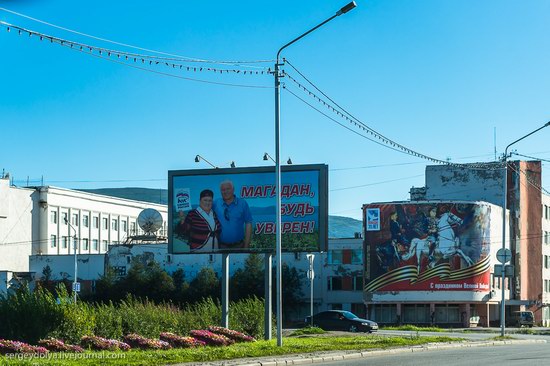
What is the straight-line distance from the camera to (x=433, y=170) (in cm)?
8956

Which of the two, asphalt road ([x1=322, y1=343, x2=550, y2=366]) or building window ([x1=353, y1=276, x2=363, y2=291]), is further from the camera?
building window ([x1=353, y1=276, x2=363, y2=291])

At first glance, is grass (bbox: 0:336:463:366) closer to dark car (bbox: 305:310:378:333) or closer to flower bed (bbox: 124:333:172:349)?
flower bed (bbox: 124:333:172:349)

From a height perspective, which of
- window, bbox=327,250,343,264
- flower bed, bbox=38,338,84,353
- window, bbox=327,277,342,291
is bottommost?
window, bbox=327,277,342,291

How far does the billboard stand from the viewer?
35188mm

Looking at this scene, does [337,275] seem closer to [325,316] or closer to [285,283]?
[285,283]

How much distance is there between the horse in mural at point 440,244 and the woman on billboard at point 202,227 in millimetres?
41128

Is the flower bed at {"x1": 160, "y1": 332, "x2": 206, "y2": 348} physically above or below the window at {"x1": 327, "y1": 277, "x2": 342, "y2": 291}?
above

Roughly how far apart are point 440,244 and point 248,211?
42.1 m

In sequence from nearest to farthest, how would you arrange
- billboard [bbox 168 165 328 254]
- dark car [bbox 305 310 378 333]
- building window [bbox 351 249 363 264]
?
billboard [bbox 168 165 328 254] → dark car [bbox 305 310 378 333] → building window [bbox 351 249 363 264]

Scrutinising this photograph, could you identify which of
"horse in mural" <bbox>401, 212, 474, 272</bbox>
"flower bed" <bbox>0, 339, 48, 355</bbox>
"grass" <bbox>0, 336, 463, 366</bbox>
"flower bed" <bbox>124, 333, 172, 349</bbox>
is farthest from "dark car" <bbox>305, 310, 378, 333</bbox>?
"flower bed" <bbox>0, 339, 48, 355</bbox>

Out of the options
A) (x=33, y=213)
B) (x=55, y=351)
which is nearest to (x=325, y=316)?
(x=55, y=351)

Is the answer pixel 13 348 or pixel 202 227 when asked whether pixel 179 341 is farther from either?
pixel 202 227

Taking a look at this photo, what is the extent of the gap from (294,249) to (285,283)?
42.0 metres

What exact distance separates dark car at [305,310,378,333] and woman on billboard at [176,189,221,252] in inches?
635
